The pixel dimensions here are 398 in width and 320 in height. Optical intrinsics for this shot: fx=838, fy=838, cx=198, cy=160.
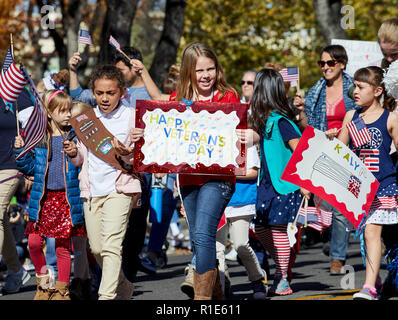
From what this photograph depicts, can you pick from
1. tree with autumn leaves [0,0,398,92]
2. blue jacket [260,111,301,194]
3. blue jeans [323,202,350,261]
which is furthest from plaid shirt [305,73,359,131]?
tree with autumn leaves [0,0,398,92]

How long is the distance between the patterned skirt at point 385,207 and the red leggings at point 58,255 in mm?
2593

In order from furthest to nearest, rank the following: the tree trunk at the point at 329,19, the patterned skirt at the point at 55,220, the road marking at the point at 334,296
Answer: the tree trunk at the point at 329,19
the patterned skirt at the point at 55,220
the road marking at the point at 334,296

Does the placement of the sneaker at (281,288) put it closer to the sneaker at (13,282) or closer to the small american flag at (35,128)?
the small american flag at (35,128)

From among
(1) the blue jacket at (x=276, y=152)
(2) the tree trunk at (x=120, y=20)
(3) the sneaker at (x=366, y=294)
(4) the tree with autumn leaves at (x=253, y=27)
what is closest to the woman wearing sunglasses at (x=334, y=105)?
(1) the blue jacket at (x=276, y=152)

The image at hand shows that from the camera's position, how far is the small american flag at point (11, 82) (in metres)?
6.73

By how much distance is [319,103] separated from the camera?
8969 millimetres

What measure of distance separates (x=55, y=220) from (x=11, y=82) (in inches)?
49.1

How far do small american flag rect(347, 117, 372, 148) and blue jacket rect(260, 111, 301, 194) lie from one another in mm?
682

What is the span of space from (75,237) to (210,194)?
1.93m

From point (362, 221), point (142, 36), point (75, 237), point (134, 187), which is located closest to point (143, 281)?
point (75, 237)

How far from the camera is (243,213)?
7.08 m

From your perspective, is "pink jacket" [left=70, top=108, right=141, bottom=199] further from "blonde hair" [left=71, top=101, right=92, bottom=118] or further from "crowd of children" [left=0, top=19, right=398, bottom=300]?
"blonde hair" [left=71, top=101, right=92, bottom=118]

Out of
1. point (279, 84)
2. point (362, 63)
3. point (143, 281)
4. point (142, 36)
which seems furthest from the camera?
point (142, 36)

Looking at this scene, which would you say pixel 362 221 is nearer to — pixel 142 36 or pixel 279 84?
pixel 279 84
